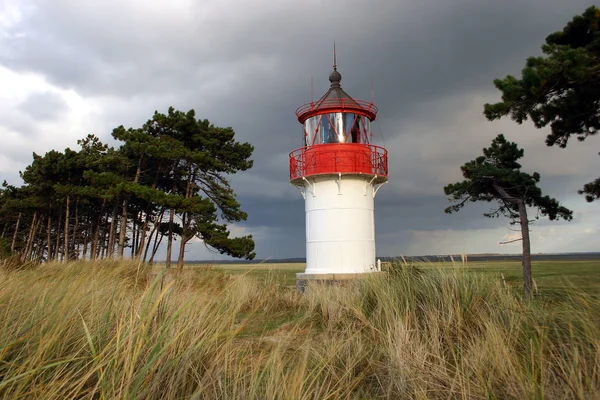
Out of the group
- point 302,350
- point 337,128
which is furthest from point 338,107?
point 302,350

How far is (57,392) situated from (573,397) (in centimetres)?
360

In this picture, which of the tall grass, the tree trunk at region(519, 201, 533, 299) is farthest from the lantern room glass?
the tall grass

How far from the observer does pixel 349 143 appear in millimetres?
15711

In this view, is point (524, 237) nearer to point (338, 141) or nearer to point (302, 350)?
point (338, 141)

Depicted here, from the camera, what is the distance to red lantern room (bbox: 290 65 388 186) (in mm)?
15703

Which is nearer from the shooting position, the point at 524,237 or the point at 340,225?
the point at 524,237

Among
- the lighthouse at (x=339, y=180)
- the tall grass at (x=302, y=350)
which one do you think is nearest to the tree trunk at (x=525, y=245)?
the lighthouse at (x=339, y=180)

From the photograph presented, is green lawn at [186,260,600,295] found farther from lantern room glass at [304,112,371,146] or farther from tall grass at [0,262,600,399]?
lantern room glass at [304,112,371,146]

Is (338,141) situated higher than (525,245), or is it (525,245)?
(338,141)

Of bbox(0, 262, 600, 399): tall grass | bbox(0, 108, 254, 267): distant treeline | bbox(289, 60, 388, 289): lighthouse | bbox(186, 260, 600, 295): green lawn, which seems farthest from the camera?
bbox(0, 108, 254, 267): distant treeline

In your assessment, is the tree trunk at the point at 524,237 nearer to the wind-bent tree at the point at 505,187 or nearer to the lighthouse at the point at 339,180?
the wind-bent tree at the point at 505,187

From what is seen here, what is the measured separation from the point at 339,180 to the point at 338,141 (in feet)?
4.80

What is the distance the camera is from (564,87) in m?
10.2

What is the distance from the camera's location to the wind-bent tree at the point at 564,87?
929 cm
